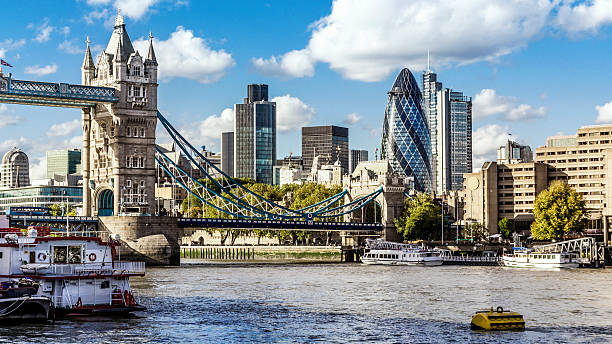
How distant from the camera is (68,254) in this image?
52344 mm

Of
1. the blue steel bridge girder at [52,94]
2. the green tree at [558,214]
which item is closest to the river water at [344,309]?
the blue steel bridge girder at [52,94]

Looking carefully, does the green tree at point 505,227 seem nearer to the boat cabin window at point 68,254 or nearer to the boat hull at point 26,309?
the boat cabin window at point 68,254

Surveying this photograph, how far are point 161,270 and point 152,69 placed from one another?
2920 cm

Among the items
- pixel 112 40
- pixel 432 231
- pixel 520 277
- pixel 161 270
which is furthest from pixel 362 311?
pixel 432 231

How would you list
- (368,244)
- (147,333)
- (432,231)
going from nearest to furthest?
(147,333), (368,244), (432,231)

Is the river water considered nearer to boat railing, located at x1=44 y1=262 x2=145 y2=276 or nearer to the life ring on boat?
the life ring on boat

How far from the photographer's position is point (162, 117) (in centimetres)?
12269

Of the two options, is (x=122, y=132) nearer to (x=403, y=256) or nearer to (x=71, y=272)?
(x=403, y=256)

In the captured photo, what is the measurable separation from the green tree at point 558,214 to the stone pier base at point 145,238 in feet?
170

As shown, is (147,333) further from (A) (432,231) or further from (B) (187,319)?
(A) (432,231)

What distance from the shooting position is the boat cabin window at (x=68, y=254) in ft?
171

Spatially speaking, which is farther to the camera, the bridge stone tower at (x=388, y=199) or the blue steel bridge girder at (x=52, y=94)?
the bridge stone tower at (x=388, y=199)

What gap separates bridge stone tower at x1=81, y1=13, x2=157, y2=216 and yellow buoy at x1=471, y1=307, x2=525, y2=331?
7121 centimetres

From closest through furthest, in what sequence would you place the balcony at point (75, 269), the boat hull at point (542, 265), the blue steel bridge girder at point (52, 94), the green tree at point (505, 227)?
1. the balcony at point (75, 269)
2. the boat hull at point (542, 265)
3. the blue steel bridge girder at point (52, 94)
4. the green tree at point (505, 227)
